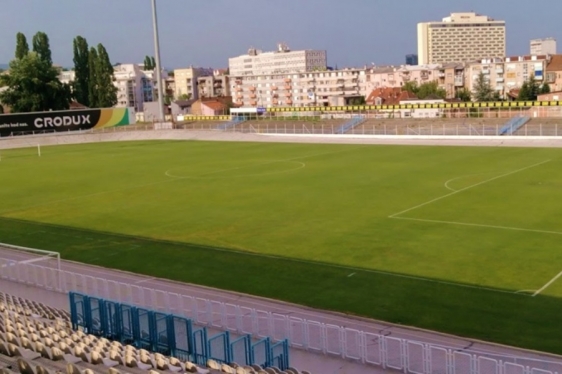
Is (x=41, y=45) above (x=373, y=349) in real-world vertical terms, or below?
above

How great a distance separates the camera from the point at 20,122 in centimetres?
8094

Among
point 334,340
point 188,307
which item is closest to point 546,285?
point 334,340

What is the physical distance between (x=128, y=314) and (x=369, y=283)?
7.89m

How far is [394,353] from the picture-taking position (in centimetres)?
1463

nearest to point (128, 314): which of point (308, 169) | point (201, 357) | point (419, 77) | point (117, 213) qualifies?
point (201, 357)

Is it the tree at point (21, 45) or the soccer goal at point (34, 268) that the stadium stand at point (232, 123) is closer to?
the tree at point (21, 45)

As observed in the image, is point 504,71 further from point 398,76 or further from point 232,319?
point 232,319

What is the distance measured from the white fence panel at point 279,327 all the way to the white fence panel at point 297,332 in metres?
0.14

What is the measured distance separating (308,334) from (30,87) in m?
92.9

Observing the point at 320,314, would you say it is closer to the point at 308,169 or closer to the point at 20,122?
the point at 308,169

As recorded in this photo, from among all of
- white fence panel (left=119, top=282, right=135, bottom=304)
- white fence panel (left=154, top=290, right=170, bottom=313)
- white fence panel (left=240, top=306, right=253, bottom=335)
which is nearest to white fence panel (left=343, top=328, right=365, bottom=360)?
white fence panel (left=240, top=306, right=253, bottom=335)

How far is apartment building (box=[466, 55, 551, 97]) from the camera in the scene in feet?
536

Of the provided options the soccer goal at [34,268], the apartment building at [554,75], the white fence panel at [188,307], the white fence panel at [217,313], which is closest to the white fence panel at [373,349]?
the white fence panel at [217,313]

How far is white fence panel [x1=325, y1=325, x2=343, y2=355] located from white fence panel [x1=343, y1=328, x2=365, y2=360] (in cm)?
12
